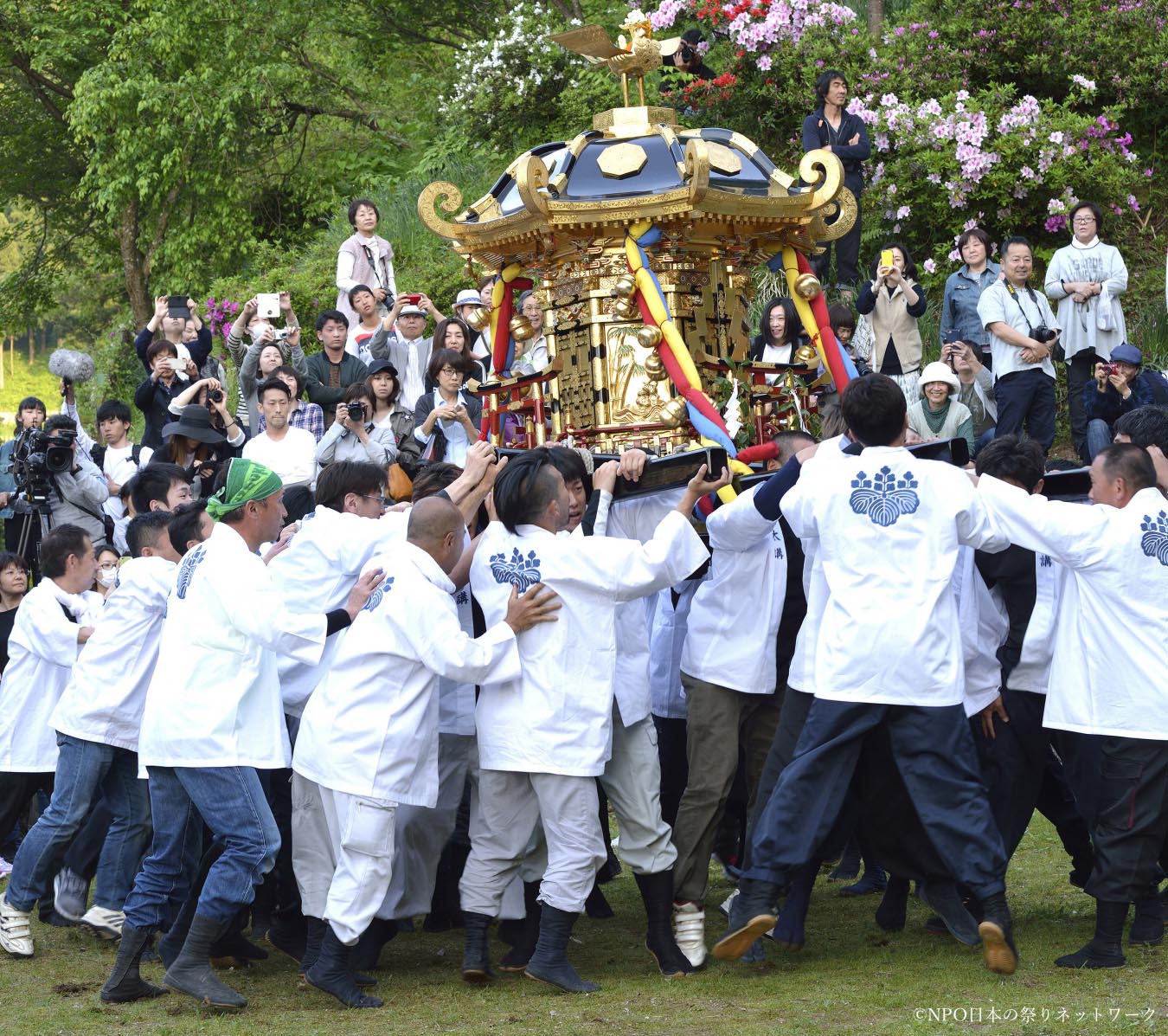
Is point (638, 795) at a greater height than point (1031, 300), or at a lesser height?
lesser

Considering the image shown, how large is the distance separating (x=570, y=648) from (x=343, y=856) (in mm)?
1099

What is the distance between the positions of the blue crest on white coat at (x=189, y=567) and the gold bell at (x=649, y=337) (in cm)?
275

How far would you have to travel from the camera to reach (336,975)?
5.24m

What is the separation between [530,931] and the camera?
5.71 m

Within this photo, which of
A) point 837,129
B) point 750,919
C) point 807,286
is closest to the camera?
point 750,919

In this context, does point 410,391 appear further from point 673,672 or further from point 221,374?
point 673,672

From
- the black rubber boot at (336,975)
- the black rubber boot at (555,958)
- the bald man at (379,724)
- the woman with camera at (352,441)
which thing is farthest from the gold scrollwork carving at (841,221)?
the black rubber boot at (336,975)

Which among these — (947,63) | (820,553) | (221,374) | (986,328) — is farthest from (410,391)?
(947,63)

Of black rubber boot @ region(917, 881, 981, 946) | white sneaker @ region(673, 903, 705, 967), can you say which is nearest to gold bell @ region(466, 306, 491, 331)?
white sneaker @ region(673, 903, 705, 967)

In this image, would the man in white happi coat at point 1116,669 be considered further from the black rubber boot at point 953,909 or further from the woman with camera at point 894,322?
the woman with camera at point 894,322

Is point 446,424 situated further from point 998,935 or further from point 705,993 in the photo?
point 998,935

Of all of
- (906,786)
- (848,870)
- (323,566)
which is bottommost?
(848,870)

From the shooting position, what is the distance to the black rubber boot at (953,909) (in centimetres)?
535

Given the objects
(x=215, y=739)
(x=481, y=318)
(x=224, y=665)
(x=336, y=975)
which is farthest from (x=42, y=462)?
(x=336, y=975)
